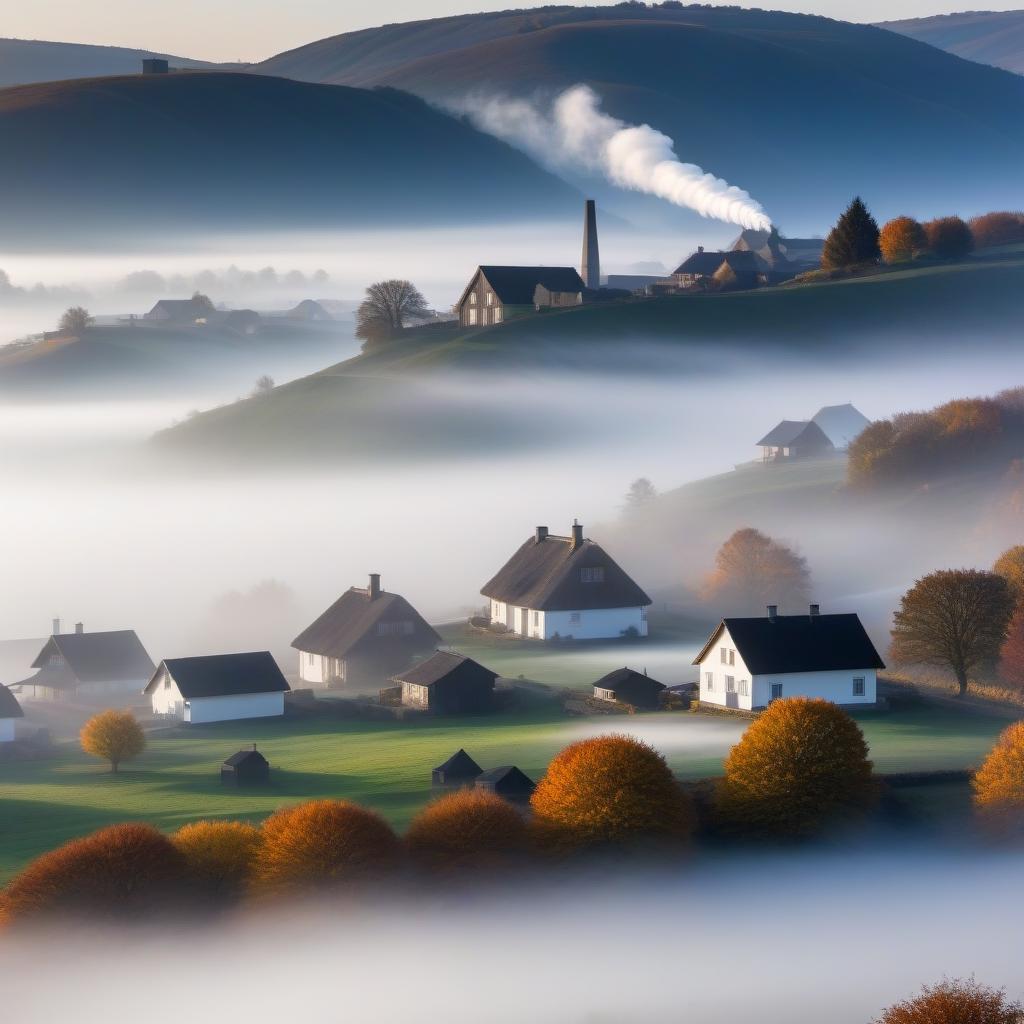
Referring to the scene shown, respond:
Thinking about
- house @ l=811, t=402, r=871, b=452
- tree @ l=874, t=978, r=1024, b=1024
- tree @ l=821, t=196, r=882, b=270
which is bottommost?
tree @ l=874, t=978, r=1024, b=1024

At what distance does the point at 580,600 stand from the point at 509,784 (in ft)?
113

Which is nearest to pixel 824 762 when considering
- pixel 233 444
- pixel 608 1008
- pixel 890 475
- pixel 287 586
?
pixel 608 1008

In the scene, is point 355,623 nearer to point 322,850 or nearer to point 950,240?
point 322,850

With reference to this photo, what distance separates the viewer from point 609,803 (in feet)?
184

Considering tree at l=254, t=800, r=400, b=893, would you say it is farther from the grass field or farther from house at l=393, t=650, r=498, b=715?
house at l=393, t=650, r=498, b=715

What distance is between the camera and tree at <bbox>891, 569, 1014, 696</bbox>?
253 feet

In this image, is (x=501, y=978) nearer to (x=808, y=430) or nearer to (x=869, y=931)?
(x=869, y=931)

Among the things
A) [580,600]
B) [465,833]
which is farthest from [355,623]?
[465,833]

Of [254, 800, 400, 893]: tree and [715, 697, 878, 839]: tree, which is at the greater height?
[715, 697, 878, 839]: tree

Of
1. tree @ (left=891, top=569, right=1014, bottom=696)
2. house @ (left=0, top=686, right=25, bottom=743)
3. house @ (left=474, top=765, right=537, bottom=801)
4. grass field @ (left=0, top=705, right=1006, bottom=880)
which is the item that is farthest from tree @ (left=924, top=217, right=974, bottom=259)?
house @ (left=474, top=765, right=537, bottom=801)

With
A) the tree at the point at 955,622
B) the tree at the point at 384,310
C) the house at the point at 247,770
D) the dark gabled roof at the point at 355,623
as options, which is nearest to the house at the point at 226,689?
the dark gabled roof at the point at 355,623

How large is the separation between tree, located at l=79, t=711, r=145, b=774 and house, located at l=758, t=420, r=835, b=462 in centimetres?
8046

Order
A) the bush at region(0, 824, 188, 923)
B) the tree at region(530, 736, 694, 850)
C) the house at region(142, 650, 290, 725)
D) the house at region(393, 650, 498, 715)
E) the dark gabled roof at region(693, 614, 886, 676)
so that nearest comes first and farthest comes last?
1. the bush at region(0, 824, 188, 923)
2. the tree at region(530, 736, 694, 850)
3. the dark gabled roof at region(693, 614, 886, 676)
4. the house at region(393, 650, 498, 715)
5. the house at region(142, 650, 290, 725)

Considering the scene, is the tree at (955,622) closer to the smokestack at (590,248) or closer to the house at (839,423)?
the house at (839,423)
